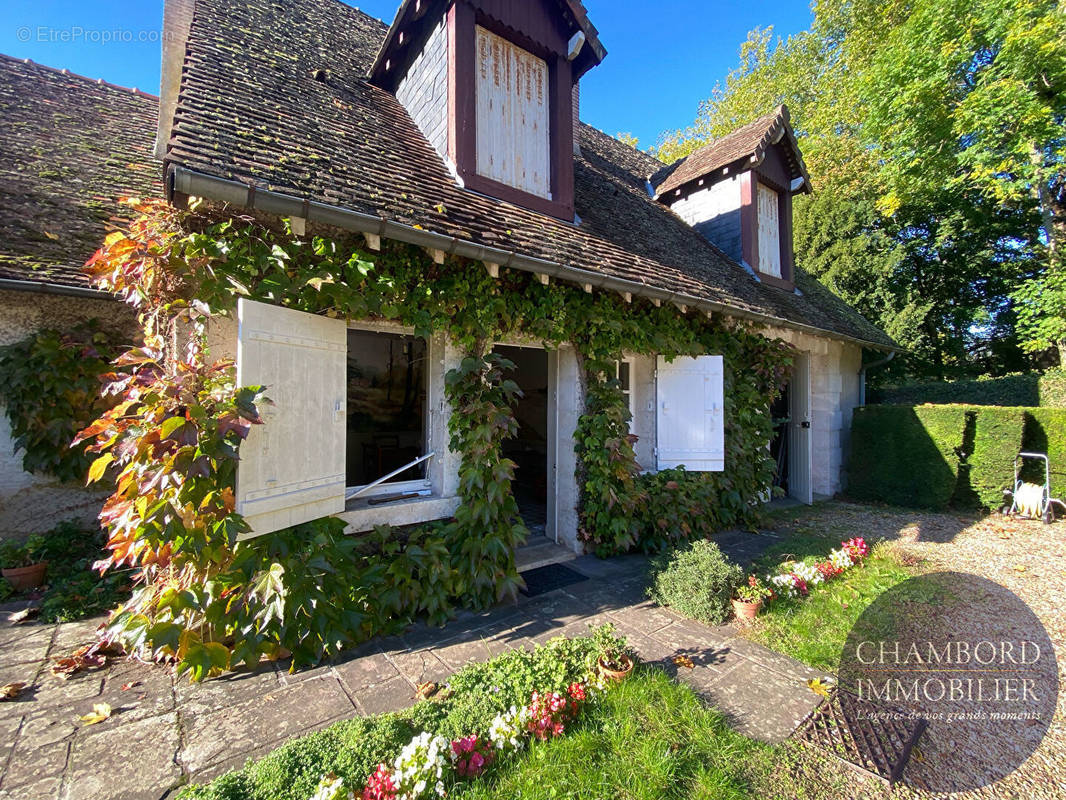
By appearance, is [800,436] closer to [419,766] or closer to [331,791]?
[419,766]

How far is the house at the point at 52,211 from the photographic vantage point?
14.6ft

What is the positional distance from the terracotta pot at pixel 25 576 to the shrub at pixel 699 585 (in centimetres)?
542

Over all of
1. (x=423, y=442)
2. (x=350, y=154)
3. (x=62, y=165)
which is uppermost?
(x=62, y=165)

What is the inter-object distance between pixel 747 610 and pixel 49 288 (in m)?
6.69

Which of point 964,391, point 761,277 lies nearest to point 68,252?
point 761,277

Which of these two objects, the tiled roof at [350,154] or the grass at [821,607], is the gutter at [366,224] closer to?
the tiled roof at [350,154]

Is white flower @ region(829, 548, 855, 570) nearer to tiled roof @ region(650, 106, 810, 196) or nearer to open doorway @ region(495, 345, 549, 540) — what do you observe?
open doorway @ region(495, 345, 549, 540)

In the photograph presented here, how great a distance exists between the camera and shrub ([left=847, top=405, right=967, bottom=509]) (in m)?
7.67

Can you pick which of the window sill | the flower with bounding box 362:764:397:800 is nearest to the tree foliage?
the window sill

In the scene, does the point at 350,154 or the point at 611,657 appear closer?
the point at 611,657

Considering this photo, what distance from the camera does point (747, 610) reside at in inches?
143

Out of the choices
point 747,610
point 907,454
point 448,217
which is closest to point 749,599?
point 747,610

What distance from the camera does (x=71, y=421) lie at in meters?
4.47

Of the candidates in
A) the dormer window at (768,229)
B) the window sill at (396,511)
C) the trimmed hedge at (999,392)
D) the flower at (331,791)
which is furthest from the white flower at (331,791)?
the trimmed hedge at (999,392)
